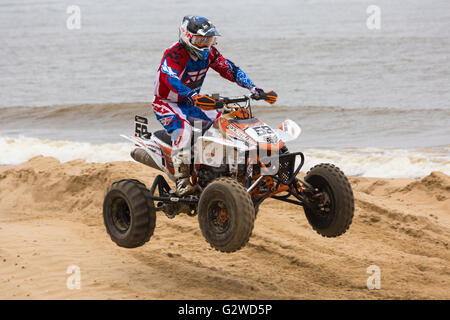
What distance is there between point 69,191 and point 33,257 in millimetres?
3294

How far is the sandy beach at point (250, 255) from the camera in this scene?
7305 millimetres

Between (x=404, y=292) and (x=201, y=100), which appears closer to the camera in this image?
(x=201, y=100)

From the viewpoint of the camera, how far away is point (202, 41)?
7.24 m

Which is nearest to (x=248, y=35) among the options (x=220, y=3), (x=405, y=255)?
(x=220, y=3)

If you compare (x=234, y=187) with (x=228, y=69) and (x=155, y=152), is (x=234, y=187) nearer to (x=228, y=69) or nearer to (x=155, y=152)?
(x=155, y=152)

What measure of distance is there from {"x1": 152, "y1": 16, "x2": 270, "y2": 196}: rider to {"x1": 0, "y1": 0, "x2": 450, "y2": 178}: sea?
22.3 feet

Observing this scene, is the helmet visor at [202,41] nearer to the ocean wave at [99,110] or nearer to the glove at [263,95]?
the glove at [263,95]

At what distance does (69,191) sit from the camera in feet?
37.8

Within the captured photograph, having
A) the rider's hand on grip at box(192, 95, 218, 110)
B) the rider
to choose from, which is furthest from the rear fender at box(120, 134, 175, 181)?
the rider's hand on grip at box(192, 95, 218, 110)

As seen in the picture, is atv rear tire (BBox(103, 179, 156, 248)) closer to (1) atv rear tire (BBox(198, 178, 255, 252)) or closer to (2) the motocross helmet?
(1) atv rear tire (BBox(198, 178, 255, 252))

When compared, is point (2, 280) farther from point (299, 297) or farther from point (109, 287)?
point (299, 297)

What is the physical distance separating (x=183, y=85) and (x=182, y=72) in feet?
1.29

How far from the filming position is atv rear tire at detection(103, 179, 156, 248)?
7.40 metres

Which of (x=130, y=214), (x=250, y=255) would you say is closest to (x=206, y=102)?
(x=130, y=214)
